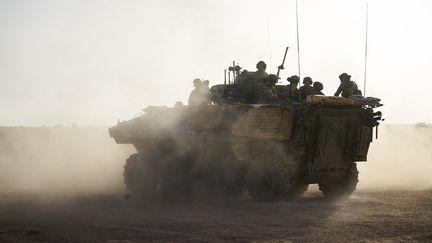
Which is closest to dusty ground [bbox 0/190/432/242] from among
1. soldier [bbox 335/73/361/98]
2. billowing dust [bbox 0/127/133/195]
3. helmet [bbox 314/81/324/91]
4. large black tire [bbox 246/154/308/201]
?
large black tire [bbox 246/154/308/201]

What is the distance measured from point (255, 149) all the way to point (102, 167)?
486 inches

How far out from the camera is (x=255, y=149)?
20.7 m

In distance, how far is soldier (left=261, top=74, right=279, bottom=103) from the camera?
22.2m

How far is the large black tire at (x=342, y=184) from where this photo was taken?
21.2 m

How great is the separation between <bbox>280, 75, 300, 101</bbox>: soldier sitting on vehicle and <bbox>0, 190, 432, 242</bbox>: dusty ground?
279 cm

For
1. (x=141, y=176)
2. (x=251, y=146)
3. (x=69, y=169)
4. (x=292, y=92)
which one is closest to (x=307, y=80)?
(x=292, y=92)

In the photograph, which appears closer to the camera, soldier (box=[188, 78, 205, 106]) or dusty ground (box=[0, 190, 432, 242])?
dusty ground (box=[0, 190, 432, 242])

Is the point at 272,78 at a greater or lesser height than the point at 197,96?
greater

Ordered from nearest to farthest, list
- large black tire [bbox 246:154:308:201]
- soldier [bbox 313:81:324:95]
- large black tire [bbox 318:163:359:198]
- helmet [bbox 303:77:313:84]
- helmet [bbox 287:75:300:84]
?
large black tire [bbox 246:154:308:201] → large black tire [bbox 318:163:359:198] → soldier [bbox 313:81:324:95] → helmet [bbox 287:75:300:84] → helmet [bbox 303:77:313:84]

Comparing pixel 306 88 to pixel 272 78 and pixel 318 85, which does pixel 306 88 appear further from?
pixel 272 78

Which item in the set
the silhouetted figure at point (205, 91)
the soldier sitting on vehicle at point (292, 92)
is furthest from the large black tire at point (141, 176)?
the soldier sitting on vehicle at point (292, 92)

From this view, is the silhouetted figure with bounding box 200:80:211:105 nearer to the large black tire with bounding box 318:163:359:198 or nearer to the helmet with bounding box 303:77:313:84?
the helmet with bounding box 303:77:313:84

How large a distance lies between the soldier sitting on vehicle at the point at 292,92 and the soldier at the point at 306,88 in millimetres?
161

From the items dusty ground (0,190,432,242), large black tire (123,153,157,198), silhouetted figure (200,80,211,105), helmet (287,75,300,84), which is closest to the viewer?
dusty ground (0,190,432,242)
